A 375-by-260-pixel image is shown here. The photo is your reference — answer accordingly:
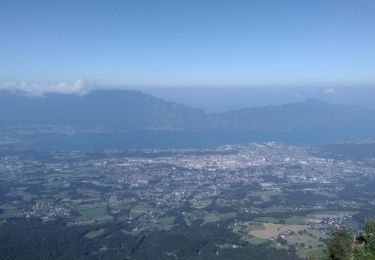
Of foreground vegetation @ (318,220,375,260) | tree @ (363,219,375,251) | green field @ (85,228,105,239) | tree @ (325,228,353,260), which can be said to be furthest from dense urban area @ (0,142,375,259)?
tree @ (325,228,353,260)

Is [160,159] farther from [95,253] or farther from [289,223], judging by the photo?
[95,253]

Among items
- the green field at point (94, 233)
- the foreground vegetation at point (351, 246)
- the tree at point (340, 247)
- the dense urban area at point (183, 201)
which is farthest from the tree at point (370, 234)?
the green field at point (94, 233)

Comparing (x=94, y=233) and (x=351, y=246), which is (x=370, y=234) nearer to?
(x=351, y=246)

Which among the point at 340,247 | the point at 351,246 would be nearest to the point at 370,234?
the point at 351,246

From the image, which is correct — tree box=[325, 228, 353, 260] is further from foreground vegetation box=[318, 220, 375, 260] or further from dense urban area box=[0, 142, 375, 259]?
dense urban area box=[0, 142, 375, 259]

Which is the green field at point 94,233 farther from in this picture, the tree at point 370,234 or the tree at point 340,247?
the tree at point 370,234

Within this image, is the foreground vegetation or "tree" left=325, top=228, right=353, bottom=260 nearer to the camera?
the foreground vegetation

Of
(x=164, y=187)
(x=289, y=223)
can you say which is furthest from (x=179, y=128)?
(x=289, y=223)

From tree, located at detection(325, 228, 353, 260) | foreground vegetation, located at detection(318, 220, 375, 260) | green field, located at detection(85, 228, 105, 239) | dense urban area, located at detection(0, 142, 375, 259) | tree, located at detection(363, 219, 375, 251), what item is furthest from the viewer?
green field, located at detection(85, 228, 105, 239)

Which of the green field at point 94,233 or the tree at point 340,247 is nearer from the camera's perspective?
the tree at point 340,247
